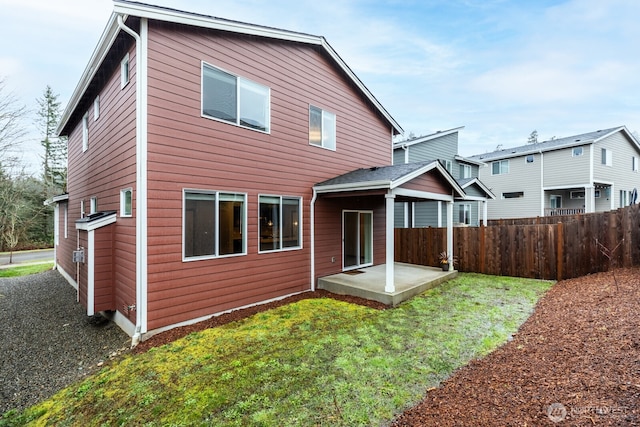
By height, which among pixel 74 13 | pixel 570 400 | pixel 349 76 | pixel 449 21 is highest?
pixel 449 21

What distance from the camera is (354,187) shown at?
725 centimetres

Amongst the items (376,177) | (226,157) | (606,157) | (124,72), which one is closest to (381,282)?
(376,177)

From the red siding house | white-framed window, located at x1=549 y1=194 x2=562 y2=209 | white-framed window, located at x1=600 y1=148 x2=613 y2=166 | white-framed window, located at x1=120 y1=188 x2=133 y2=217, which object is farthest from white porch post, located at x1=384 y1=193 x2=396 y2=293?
white-framed window, located at x1=600 y1=148 x2=613 y2=166

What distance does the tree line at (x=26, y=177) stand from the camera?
1159 cm

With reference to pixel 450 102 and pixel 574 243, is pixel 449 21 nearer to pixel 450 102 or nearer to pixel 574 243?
pixel 574 243

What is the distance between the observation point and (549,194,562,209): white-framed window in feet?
68.0

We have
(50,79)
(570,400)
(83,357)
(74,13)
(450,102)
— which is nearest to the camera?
(570,400)

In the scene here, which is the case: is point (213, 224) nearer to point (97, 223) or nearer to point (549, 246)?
point (97, 223)

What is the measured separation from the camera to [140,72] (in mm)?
5039

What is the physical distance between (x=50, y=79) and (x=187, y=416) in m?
35.9

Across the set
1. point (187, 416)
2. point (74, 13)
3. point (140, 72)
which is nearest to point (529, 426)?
point (187, 416)

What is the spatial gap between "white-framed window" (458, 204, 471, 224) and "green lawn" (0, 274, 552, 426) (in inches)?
468

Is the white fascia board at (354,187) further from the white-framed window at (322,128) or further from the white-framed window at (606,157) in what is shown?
the white-framed window at (606,157)

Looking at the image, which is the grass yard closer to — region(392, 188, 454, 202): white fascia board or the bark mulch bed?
the bark mulch bed
